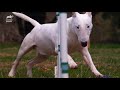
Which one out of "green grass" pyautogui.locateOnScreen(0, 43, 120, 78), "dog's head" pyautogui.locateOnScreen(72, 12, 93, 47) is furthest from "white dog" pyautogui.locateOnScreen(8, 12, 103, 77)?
"green grass" pyautogui.locateOnScreen(0, 43, 120, 78)

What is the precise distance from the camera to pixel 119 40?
17.9 metres

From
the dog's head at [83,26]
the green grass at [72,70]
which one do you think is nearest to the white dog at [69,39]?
the dog's head at [83,26]

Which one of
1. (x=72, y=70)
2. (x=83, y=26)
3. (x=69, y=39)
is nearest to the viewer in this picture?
(x=83, y=26)

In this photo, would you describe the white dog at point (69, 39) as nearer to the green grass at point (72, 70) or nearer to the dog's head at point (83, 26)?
the dog's head at point (83, 26)

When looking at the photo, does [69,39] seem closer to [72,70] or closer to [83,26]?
[83,26]

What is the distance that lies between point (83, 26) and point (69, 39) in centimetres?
52

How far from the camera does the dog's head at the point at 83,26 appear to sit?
4.90 metres

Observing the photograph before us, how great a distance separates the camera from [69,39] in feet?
17.6

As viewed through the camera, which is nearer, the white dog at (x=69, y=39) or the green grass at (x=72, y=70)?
the white dog at (x=69, y=39)

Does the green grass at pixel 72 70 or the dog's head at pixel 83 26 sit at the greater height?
the dog's head at pixel 83 26

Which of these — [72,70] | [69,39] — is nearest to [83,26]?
[69,39]
